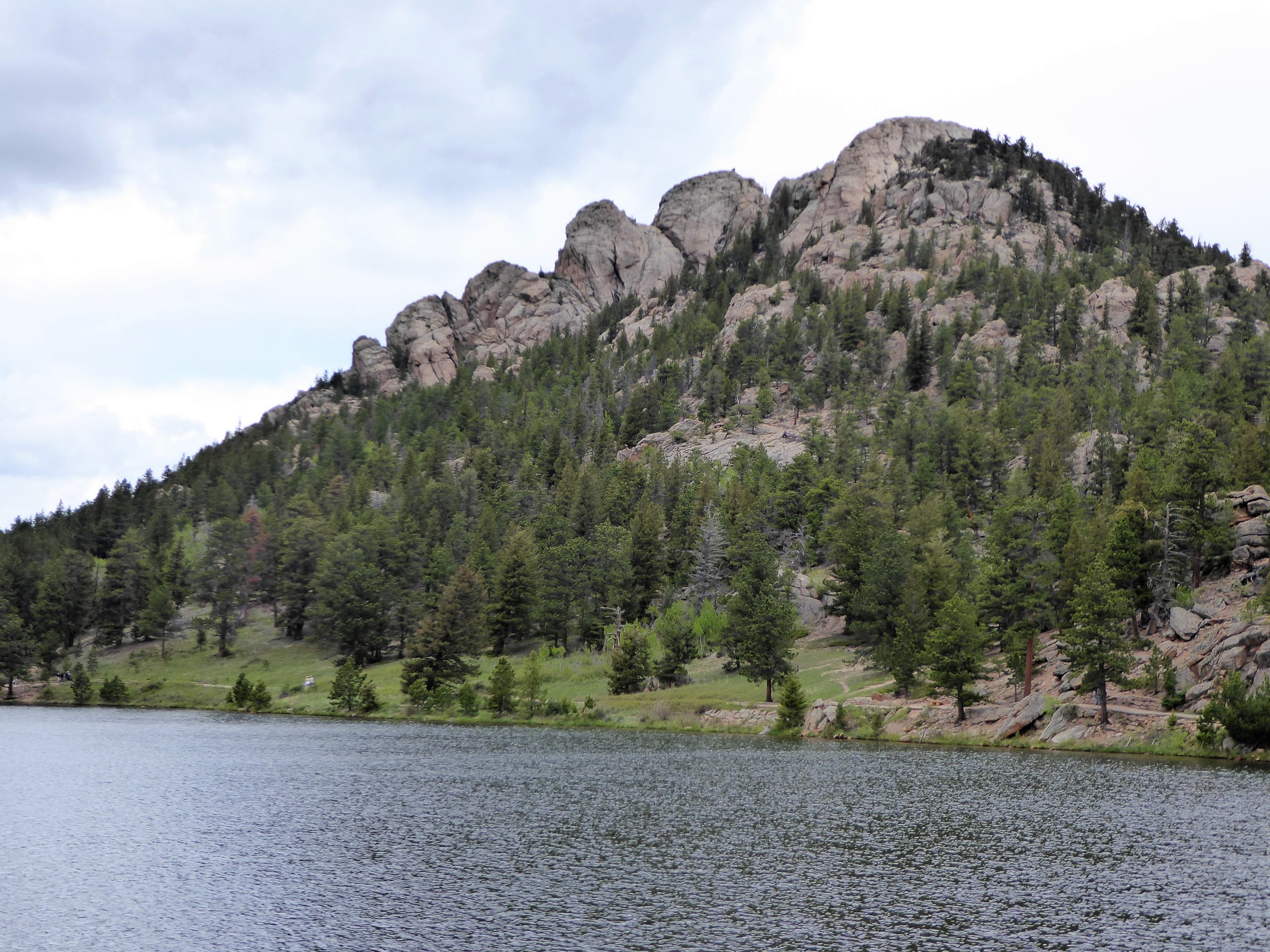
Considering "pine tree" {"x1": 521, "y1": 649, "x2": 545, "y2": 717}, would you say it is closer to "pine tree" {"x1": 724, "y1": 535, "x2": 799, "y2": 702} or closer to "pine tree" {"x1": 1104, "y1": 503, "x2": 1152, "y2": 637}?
"pine tree" {"x1": 724, "y1": 535, "x2": 799, "y2": 702}

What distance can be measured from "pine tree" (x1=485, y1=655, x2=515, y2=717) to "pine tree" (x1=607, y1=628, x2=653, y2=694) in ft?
39.2

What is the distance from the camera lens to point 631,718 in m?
97.2

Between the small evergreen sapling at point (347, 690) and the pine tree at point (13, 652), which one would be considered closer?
the small evergreen sapling at point (347, 690)

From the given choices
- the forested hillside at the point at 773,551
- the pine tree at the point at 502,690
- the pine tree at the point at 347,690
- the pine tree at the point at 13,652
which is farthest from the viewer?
the pine tree at the point at 13,652

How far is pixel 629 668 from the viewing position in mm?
107000

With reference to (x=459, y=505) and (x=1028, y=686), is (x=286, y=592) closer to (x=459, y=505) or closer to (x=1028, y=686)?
(x=459, y=505)

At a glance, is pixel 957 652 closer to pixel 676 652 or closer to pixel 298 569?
pixel 676 652

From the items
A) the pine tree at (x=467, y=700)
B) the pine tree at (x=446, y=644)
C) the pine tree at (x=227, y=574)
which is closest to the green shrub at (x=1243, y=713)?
the pine tree at (x=467, y=700)

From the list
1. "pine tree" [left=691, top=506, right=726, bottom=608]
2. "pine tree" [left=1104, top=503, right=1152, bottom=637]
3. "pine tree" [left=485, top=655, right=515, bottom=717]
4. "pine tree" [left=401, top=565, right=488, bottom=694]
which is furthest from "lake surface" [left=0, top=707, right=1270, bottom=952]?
"pine tree" [left=691, top=506, right=726, bottom=608]

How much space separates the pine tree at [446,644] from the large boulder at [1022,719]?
203 ft

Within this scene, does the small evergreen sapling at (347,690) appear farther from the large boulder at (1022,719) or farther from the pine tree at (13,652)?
the large boulder at (1022,719)

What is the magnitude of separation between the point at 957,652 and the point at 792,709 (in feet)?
54.3

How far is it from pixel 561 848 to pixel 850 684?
64.5 m

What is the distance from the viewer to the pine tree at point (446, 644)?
111m
